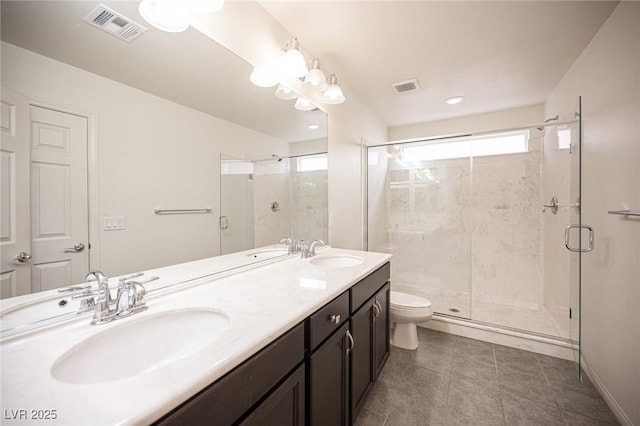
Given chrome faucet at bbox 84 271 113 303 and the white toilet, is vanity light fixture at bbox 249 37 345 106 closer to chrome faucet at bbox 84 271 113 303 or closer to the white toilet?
chrome faucet at bbox 84 271 113 303

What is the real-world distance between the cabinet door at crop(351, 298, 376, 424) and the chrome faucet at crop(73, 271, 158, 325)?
95 cm

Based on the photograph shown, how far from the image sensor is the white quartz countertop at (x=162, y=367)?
1.51 ft

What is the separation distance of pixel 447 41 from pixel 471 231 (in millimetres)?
2099

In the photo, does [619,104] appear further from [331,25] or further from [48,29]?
[48,29]

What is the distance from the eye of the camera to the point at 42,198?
29.0 inches

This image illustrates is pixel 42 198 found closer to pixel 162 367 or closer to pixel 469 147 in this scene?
pixel 162 367

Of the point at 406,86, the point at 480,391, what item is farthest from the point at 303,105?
the point at 480,391

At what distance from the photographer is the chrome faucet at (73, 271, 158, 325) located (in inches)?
32.3

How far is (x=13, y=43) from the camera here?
678 mm

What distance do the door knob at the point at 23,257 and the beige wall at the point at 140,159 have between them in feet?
0.50

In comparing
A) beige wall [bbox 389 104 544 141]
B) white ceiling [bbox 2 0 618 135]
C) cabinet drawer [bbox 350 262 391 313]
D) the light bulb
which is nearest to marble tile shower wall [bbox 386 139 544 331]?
beige wall [bbox 389 104 544 141]

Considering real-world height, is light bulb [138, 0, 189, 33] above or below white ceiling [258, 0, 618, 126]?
below

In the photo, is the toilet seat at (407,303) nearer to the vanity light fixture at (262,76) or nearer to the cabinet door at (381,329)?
the cabinet door at (381,329)

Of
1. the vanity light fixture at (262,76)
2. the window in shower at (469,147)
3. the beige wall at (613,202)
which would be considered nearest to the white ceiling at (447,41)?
the beige wall at (613,202)
